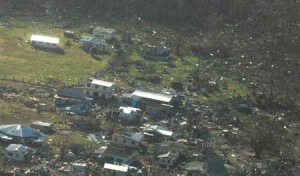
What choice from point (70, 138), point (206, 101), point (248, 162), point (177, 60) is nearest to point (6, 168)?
point (70, 138)

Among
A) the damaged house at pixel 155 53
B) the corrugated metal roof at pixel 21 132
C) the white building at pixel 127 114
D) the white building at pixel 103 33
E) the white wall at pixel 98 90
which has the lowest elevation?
the corrugated metal roof at pixel 21 132

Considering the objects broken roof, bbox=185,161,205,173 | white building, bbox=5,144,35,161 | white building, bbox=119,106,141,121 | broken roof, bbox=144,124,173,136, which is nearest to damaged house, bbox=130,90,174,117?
white building, bbox=119,106,141,121

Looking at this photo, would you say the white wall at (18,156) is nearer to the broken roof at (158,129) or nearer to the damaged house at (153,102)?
the broken roof at (158,129)

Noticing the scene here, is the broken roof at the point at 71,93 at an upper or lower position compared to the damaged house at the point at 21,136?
upper

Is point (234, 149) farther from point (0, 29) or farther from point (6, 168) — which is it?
point (0, 29)

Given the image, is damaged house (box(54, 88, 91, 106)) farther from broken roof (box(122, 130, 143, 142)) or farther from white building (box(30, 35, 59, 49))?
white building (box(30, 35, 59, 49))

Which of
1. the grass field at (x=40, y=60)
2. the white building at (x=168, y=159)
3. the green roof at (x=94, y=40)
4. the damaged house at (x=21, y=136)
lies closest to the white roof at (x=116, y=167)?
the white building at (x=168, y=159)

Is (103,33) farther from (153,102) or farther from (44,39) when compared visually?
(153,102)
